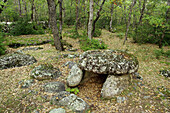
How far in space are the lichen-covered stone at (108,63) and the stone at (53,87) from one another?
1414 millimetres

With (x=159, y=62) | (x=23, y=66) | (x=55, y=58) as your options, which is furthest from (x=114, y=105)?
(x=159, y=62)

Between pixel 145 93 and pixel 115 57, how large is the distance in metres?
2.25

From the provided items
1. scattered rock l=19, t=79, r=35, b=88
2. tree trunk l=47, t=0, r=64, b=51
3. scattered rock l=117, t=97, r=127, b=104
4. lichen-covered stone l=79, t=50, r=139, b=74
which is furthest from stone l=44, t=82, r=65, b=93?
tree trunk l=47, t=0, r=64, b=51

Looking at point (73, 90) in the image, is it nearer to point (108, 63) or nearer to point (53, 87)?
point (53, 87)

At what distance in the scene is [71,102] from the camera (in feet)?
14.2

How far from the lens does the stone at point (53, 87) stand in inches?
198

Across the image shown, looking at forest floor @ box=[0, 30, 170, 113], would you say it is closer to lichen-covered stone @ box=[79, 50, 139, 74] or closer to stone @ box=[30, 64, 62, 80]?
stone @ box=[30, 64, 62, 80]

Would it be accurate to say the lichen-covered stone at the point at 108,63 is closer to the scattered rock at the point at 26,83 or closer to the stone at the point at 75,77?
the stone at the point at 75,77

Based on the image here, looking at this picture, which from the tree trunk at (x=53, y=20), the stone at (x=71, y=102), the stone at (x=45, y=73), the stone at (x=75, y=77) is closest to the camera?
the stone at (x=71, y=102)

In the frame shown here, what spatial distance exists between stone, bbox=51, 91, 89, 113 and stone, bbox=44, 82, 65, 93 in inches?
16.6

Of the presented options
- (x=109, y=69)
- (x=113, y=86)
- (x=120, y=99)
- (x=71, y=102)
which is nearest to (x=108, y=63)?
(x=109, y=69)

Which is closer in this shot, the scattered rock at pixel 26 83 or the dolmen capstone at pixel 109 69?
the dolmen capstone at pixel 109 69

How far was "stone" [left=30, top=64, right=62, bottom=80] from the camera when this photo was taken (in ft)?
18.7

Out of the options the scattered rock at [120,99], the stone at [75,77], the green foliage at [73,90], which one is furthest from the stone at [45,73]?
the scattered rock at [120,99]
